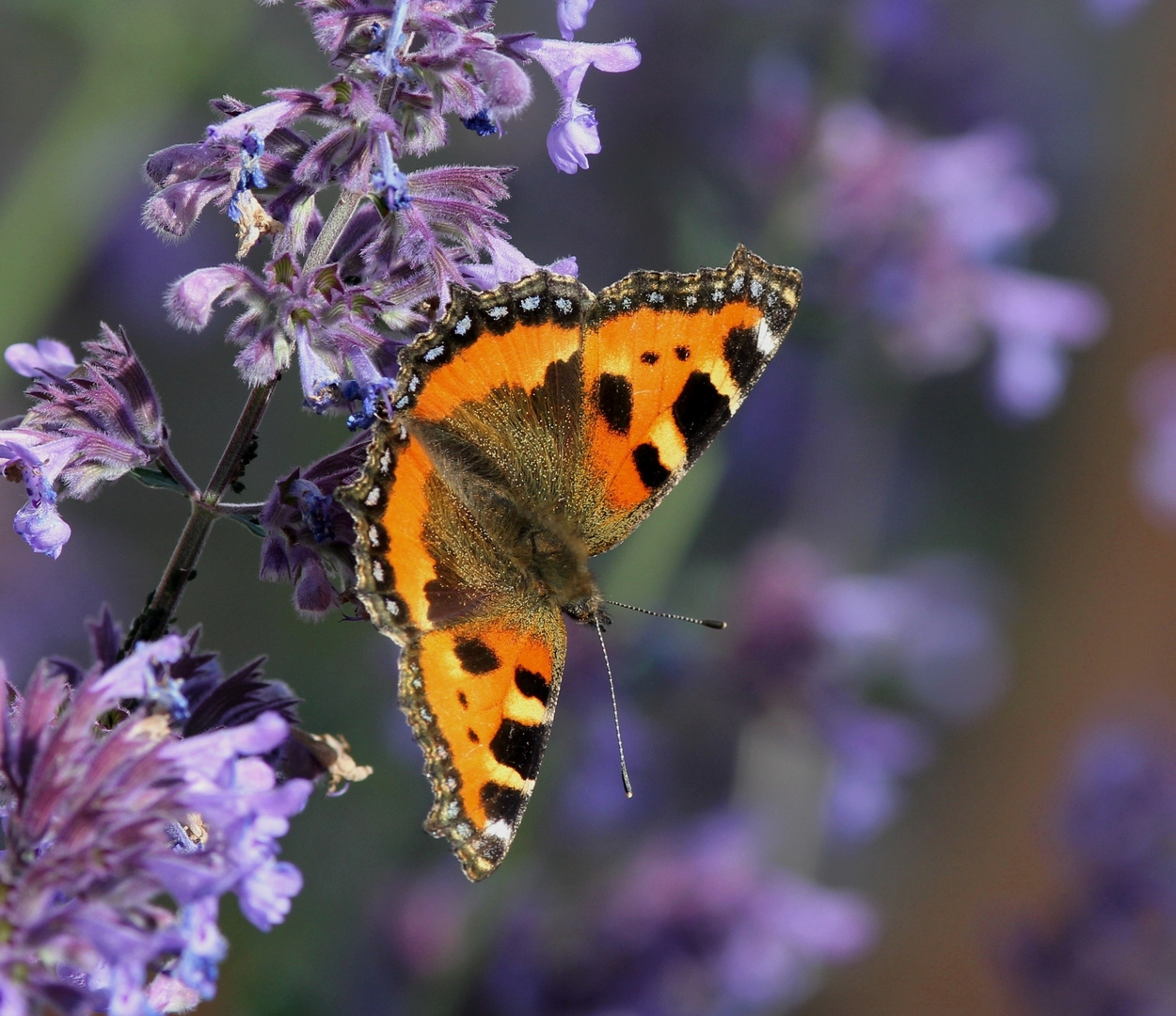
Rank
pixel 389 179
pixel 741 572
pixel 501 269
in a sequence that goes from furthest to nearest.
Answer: pixel 741 572 → pixel 501 269 → pixel 389 179

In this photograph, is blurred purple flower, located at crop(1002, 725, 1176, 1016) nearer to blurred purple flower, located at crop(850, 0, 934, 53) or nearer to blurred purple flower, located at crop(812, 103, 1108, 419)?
blurred purple flower, located at crop(812, 103, 1108, 419)

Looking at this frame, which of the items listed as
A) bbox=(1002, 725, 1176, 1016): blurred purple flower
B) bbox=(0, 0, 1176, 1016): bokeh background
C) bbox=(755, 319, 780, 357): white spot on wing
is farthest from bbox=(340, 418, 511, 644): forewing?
bbox=(1002, 725, 1176, 1016): blurred purple flower

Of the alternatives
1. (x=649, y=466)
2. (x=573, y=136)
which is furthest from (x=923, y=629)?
(x=573, y=136)

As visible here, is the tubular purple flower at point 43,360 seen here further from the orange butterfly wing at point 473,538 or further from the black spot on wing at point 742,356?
the black spot on wing at point 742,356

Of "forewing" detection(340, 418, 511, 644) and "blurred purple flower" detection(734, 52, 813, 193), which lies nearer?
"forewing" detection(340, 418, 511, 644)

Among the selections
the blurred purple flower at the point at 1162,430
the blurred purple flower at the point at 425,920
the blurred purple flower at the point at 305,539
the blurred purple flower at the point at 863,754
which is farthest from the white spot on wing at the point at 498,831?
the blurred purple flower at the point at 1162,430

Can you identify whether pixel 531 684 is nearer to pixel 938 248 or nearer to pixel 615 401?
pixel 615 401
